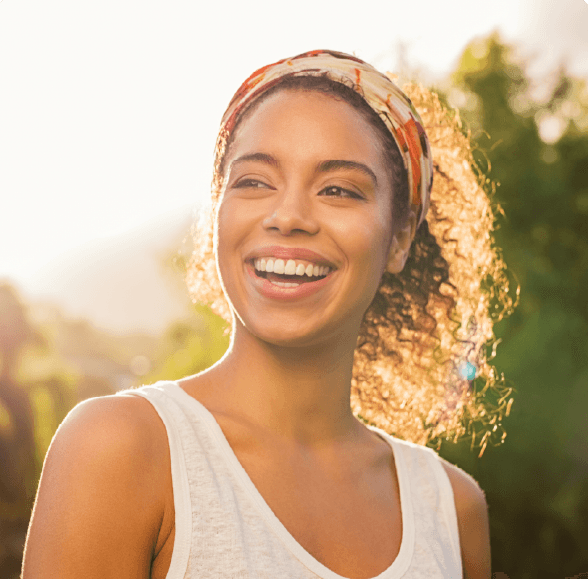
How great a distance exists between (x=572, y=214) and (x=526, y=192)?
0.99m

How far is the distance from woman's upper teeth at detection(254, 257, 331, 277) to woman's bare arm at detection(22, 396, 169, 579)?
659 mm

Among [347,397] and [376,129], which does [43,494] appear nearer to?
[347,397]

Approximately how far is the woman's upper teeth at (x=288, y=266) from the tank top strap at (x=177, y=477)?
50cm

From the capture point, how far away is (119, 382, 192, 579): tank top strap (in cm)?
171

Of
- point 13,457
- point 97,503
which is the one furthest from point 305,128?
point 13,457

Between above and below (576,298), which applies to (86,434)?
below

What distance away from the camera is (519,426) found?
411 inches

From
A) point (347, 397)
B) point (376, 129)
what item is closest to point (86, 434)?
point (347, 397)

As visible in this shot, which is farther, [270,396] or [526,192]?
[526,192]

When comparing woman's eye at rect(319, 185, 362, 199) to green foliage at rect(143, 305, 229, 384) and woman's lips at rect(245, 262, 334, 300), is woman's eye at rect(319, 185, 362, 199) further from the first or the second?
green foliage at rect(143, 305, 229, 384)

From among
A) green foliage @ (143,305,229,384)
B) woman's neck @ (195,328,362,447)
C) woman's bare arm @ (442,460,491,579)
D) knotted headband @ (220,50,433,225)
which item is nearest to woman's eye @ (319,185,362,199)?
knotted headband @ (220,50,433,225)

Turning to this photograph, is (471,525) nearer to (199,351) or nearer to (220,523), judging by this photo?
(220,523)

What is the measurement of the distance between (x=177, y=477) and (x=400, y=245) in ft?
4.36

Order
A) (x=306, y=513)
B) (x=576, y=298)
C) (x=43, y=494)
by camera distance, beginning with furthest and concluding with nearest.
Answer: (x=576, y=298), (x=306, y=513), (x=43, y=494)
